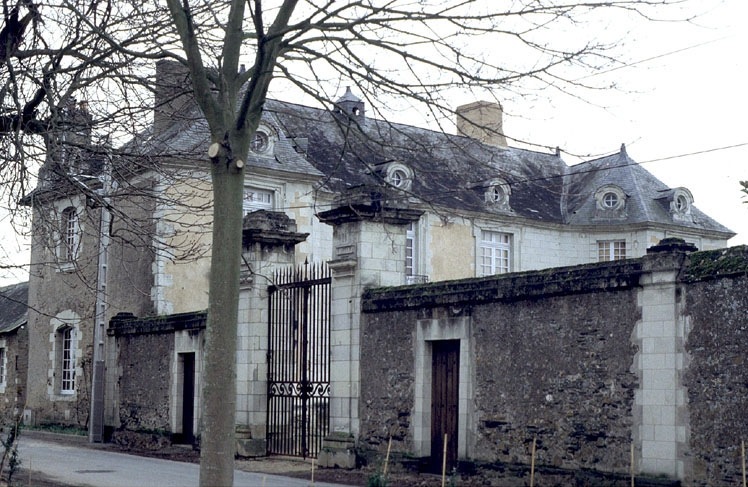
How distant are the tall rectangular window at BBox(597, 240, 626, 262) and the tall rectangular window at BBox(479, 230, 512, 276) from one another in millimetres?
2899

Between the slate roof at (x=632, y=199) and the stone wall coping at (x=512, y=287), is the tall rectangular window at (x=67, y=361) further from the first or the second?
the stone wall coping at (x=512, y=287)

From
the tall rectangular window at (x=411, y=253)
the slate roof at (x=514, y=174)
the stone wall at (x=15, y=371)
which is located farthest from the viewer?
the stone wall at (x=15, y=371)

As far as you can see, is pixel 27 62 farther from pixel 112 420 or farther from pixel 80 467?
pixel 112 420

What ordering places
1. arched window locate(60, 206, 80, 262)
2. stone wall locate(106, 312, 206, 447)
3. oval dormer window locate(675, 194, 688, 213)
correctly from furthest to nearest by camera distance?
oval dormer window locate(675, 194, 688, 213), stone wall locate(106, 312, 206, 447), arched window locate(60, 206, 80, 262)

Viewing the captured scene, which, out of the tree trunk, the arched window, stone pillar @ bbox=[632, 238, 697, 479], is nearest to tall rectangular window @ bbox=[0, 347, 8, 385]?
the arched window

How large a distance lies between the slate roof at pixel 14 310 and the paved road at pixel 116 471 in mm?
11412

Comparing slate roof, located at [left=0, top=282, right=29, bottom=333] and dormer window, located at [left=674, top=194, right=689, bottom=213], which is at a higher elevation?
dormer window, located at [left=674, top=194, right=689, bottom=213]

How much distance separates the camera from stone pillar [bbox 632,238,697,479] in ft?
33.4

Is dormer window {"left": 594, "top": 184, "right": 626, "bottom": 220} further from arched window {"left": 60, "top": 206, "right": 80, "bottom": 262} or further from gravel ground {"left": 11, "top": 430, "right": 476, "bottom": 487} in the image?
arched window {"left": 60, "top": 206, "right": 80, "bottom": 262}

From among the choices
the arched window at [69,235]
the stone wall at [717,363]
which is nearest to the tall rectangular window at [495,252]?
the arched window at [69,235]

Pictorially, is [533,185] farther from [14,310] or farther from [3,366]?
[3,366]

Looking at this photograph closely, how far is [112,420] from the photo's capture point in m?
21.0

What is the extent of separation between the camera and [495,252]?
96.5 ft

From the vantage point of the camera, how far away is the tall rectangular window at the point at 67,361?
26516 millimetres
